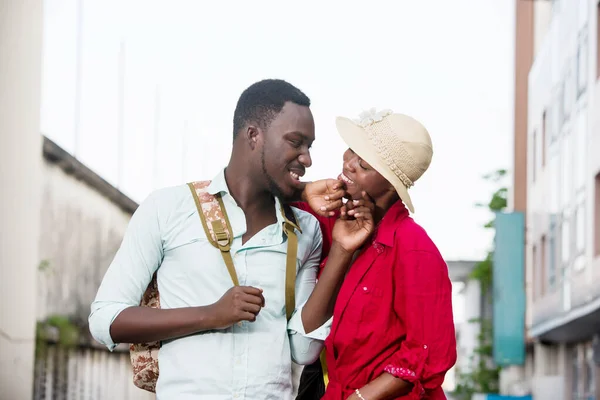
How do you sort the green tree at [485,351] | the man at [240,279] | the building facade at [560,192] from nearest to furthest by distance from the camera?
the man at [240,279] < the building facade at [560,192] < the green tree at [485,351]

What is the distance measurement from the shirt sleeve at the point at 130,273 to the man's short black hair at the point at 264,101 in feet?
1.42

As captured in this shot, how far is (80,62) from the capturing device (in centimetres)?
1759

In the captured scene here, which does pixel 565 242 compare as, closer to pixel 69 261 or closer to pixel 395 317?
pixel 69 261

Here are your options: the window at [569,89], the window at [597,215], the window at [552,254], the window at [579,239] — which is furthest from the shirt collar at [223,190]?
the window at [552,254]

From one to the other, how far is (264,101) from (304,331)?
75cm

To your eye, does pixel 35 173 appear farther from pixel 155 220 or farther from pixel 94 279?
pixel 155 220

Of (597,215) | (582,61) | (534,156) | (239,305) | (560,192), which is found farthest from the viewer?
(534,156)

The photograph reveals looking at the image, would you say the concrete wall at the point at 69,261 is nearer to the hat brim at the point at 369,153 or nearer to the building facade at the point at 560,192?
the building facade at the point at 560,192

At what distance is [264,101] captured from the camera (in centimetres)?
389

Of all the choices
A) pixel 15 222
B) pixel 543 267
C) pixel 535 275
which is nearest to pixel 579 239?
pixel 543 267

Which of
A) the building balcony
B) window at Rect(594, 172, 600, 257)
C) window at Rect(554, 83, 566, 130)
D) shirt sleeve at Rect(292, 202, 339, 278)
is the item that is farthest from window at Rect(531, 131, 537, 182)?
shirt sleeve at Rect(292, 202, 339, 278)

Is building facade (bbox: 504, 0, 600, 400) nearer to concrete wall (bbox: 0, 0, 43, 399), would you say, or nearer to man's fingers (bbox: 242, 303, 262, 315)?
concrete wall (bbox: 0, 0, 43, 399)

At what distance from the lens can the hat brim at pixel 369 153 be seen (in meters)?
3.82

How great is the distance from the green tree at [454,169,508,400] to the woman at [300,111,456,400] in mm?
36411
